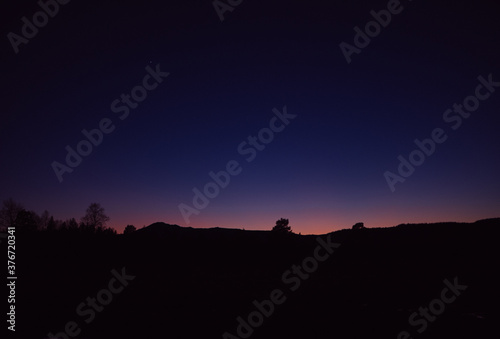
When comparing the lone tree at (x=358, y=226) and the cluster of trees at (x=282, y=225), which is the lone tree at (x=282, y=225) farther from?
the lone tree at (x=358, y=226)

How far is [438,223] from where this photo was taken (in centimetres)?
4297

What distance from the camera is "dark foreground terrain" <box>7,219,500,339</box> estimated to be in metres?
8.77

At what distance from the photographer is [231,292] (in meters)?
14.1

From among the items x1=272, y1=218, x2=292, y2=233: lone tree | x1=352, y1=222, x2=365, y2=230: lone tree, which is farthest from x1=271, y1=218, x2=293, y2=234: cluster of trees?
x1=352, y1=222, x2=365, y2=230: lone tree

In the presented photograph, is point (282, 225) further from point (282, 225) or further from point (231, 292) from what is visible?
point (231, 292)

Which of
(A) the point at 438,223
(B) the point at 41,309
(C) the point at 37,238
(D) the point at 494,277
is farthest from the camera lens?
(A) the point at 438,223

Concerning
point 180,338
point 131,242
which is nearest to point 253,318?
point 180,338

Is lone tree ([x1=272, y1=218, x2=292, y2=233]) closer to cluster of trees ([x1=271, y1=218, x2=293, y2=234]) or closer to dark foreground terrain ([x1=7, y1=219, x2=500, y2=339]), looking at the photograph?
cluster of trees ([x1=271, y1=218, x2=293, y2=234])

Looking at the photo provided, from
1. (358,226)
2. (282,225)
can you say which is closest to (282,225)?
(282,225)

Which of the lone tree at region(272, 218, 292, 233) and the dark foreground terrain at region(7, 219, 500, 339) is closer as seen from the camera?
the dark foreground terrain at region(7, 219, 500, 339)

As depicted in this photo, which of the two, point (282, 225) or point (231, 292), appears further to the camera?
point (282, 225)

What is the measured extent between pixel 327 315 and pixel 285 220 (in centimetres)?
4140

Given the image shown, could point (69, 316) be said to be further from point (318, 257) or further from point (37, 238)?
point (318, 257)

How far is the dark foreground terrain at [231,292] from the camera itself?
8766mm
